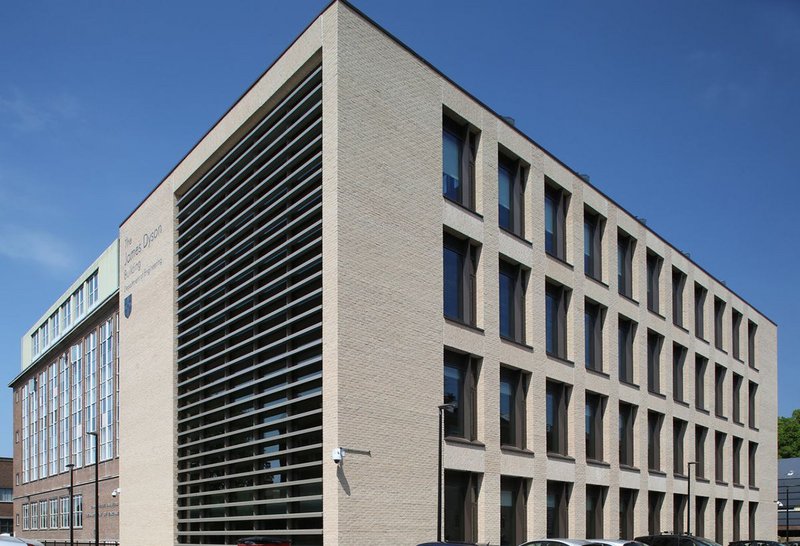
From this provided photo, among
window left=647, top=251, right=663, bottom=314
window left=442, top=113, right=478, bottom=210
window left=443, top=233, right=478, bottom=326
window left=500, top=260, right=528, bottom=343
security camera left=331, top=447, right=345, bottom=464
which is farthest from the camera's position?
window left=647, top=251, right=663, bottom=314

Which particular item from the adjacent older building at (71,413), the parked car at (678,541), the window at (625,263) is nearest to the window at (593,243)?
the window at (625,263)

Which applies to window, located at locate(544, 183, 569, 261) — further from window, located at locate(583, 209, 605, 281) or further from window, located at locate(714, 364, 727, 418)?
window, located at locate(714, 364, 727, 418)

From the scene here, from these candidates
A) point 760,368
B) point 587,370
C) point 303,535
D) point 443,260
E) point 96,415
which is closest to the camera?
point 303,535

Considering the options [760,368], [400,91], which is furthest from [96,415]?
[760,368]

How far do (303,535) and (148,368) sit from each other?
1603 cm

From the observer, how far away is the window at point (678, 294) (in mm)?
48581

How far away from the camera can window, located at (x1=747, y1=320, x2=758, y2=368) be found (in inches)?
2344

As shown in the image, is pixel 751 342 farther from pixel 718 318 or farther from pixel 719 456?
pixel 719 456

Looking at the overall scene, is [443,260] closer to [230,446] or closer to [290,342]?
[290,342]

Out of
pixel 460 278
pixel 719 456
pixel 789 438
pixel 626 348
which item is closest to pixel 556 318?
pixel 626 348

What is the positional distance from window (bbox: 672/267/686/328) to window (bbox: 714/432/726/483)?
320 inches

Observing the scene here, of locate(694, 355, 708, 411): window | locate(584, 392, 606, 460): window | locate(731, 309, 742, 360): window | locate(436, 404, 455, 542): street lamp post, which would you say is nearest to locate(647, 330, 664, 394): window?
locate(694, 355, 708, 411): window

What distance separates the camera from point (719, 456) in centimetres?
5225

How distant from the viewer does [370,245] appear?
88.0ft
